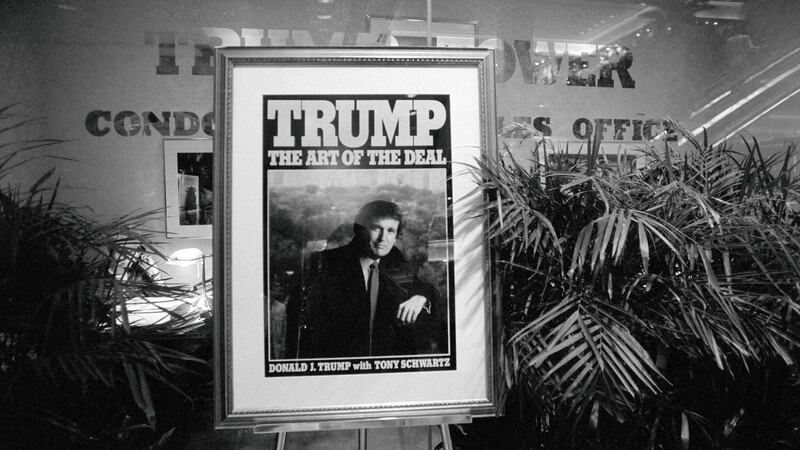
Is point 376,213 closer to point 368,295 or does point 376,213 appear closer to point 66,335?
point 368,295

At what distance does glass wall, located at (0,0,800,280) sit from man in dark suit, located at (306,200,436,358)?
1.16 m

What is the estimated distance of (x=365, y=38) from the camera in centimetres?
227

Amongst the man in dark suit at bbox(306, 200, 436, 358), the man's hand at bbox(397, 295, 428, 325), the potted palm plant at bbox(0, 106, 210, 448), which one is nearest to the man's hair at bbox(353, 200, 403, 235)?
the man in dark suit at bbox(306, 200, 436, 358)

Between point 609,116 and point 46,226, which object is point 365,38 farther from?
point 46,226

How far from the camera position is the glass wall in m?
2.07

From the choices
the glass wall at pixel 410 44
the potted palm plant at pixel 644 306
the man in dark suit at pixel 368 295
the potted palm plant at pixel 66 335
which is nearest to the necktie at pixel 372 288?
the man in dark suit at pixel 368 295

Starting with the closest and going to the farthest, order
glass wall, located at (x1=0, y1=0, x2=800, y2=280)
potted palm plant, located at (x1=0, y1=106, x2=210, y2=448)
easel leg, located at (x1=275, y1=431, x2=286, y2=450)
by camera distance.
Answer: potted palm plant, located at (x1=0, y1=106, x2=210, y2=448) < easel leg, located at (x1=275, y1=431, x2=286, y2=450) < glass wall, located at (x1=0, y1=0, x2=800, y2=280)

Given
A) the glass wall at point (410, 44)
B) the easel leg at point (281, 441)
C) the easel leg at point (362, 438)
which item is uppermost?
the glass wall at point (410, 44)

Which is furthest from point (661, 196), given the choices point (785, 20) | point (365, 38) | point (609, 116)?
point (785, 20)

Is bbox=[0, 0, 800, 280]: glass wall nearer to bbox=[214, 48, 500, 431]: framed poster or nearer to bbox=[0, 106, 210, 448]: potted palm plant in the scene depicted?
bbox=[0, 106, 210, 448]: potted palm plant

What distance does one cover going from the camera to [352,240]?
118cm

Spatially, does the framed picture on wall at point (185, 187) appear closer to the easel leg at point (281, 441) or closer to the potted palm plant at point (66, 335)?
the potted palm plant at point (66, 335)

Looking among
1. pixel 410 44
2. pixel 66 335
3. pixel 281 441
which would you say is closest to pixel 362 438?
pixel 281 441

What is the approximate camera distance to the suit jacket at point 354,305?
3.82ft
